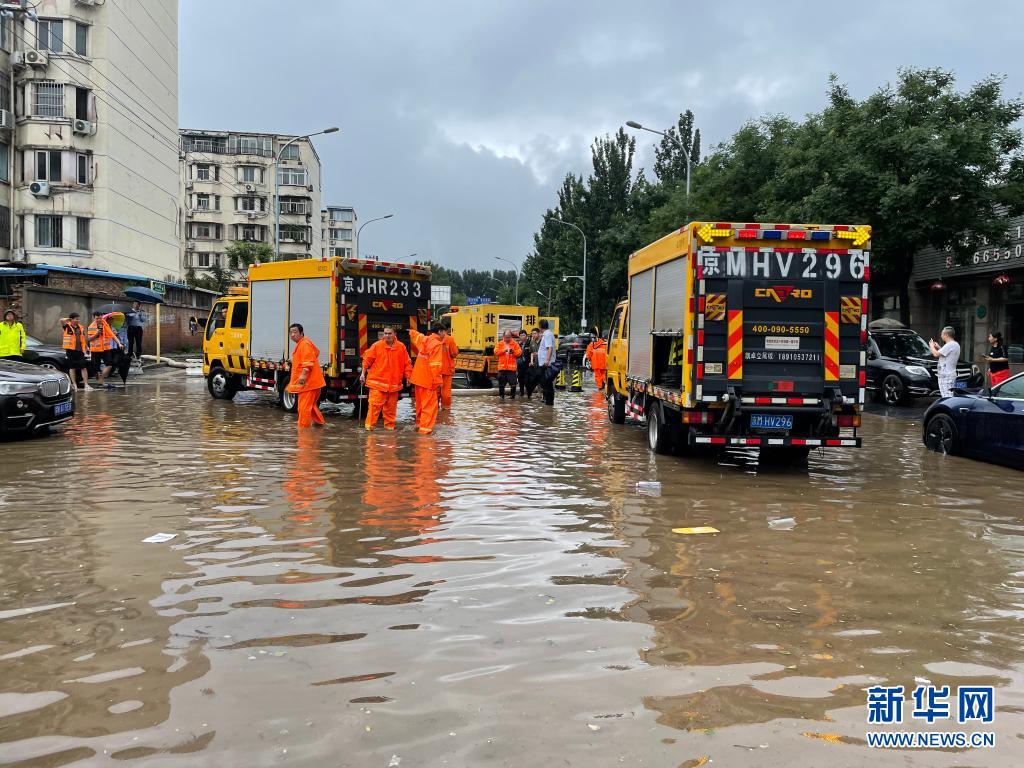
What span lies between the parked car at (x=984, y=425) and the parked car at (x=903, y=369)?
7483 millimetres

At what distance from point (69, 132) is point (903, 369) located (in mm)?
35955

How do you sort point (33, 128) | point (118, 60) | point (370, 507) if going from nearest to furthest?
point (370, 507), point (33, 128), point (118, 60)

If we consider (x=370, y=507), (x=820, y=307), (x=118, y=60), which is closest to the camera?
(x=370, y=507)

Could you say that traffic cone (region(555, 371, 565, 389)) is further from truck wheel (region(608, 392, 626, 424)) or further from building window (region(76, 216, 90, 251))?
building window (region(76, 216, 90, 251))

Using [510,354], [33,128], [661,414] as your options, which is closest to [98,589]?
[661,414]

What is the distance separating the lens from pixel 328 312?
1547 centimetres

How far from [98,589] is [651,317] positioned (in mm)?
8218

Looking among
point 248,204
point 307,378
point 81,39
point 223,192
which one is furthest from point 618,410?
point 223,192

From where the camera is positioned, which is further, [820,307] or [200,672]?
[820,307]

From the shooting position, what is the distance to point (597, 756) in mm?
3064

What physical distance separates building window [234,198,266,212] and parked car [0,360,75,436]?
6220 cm

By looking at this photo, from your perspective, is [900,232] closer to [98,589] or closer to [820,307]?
[820,307]

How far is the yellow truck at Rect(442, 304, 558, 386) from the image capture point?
27.0 meters

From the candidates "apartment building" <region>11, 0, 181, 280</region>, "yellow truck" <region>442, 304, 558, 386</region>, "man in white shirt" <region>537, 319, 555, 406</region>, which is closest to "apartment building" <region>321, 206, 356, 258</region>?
"apartment building" <region>11, 0, 181, 280</region>
